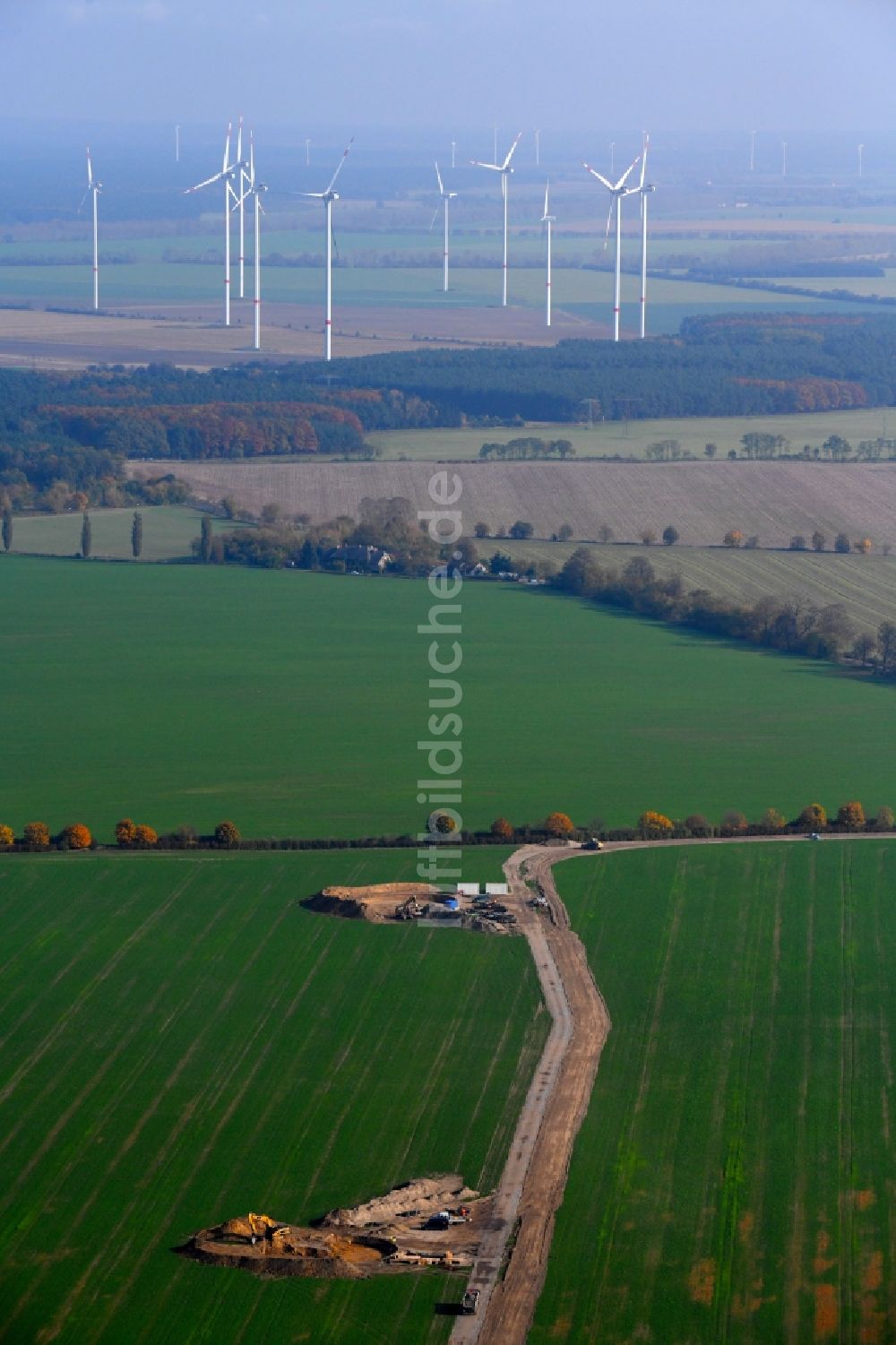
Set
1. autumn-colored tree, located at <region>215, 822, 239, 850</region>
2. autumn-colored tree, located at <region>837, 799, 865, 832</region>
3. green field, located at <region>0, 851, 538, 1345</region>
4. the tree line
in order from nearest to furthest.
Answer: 1. green field, located at <region>0, 851, 538, 1345</region>
2. autumn-colored tree, located at <region>215, 822, 239, 850</region>
3. autumn-colored tree, located at <region>837, 799, 865, 832</region>
4. the tree line

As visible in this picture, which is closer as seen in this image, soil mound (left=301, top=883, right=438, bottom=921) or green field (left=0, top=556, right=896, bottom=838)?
soil mound (left=301, top=883, right=438, bottom=921)

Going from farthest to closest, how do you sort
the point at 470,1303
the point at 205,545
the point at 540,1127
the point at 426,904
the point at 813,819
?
the point at 205,545, the point at 813,819, the point at 426,904, the point at 540,1127, the point at 470,1303

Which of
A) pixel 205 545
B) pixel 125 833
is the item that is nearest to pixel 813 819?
pixel 125 833

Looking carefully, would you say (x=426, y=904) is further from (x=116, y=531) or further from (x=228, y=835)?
(x=116, y=531)

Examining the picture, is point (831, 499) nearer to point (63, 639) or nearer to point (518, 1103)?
point (63, 639)

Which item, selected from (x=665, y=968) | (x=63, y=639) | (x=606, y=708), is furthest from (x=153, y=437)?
(x=665, y=968)

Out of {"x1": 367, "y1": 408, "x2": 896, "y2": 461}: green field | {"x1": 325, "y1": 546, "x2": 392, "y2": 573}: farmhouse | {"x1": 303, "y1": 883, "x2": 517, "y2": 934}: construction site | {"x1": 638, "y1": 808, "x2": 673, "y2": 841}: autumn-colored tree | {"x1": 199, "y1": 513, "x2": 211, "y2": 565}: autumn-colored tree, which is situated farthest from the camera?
{"x1": 367, "y1": 408, "x2": 896, "y2": 461}: green field

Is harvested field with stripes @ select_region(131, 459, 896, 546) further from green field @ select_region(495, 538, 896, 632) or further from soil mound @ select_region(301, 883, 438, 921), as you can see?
soil mound @ select_region(301, 883, 438, 921)

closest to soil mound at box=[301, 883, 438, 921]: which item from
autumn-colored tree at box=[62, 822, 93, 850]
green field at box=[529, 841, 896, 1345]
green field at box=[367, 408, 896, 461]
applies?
green field at box=[529, 841, 896, 1345]
